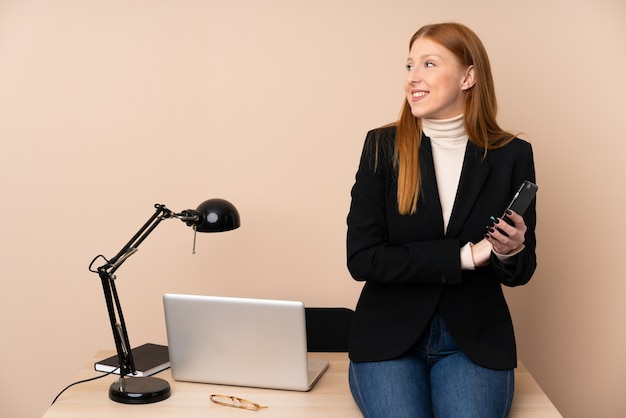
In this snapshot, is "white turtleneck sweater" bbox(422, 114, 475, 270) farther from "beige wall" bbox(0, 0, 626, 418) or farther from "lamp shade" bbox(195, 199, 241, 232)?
"beige wall" bbox(0, 0, 626, 418)

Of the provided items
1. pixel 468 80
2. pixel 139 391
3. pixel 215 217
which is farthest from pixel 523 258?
pixel 139 391

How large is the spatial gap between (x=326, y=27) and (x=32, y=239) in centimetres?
153

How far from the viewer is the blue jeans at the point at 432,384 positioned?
216cm

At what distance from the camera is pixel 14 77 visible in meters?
3.41

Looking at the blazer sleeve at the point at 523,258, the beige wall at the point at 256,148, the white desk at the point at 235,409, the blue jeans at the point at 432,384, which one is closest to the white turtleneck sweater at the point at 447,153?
the blazer sleeve at the point at 523,258

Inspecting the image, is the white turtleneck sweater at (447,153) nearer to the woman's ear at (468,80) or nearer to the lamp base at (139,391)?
the woman's ear at (468,80)

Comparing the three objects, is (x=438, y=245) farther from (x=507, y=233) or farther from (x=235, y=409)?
(x=235, y=409)

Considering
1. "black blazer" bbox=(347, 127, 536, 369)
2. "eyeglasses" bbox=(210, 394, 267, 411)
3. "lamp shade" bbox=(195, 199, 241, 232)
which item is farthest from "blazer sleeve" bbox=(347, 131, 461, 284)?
"eyeglasses" bbox=(210, 394, 267, 411)

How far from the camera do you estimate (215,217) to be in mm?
2459

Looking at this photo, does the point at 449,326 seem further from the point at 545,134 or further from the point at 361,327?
the point at 545,134

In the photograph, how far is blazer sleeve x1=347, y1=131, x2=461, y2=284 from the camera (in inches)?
89.7

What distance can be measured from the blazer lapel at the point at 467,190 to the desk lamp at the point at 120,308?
659 millimetres

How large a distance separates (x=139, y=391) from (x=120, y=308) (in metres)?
0.25

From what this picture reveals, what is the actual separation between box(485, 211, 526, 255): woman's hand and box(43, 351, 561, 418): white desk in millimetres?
486
